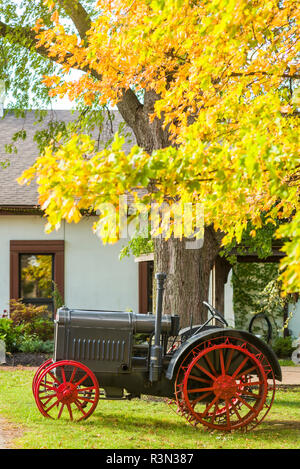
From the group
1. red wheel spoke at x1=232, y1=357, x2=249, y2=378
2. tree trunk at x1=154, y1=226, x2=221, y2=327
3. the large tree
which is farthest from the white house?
red wheel spoke at x1=232, y1=357, x2=249, y2=378

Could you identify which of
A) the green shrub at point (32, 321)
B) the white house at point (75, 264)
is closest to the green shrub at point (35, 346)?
the green shrub at point (32, 321)

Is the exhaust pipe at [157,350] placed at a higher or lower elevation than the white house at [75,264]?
lower

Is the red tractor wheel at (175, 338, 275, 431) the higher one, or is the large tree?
the large tree

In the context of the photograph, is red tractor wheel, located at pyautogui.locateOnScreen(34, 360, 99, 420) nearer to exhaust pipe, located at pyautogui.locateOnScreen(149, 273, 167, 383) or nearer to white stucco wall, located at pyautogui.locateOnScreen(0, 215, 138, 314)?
exhaust pipe, located at pyautogui.locateOnScreen(149, 273, 167, 383)

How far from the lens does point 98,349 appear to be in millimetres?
7500

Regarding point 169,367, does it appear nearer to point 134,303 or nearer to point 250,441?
point 250,441

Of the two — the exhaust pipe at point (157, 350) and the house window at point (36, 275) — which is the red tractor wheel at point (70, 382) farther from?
the house window at point (36, 275)

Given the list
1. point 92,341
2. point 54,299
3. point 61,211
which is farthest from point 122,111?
point 54,299

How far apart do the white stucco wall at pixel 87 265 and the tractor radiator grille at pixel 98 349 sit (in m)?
9.48

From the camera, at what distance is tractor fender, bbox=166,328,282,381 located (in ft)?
23.7

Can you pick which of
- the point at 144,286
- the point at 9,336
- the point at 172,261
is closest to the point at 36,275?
the point at 144,286

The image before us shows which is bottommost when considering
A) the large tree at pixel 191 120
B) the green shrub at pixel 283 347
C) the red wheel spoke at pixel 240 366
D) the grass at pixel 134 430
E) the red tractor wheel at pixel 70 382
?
the green shrub at pixel 283 347

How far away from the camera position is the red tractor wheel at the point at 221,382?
280 inches

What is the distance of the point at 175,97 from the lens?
23.3 ft
